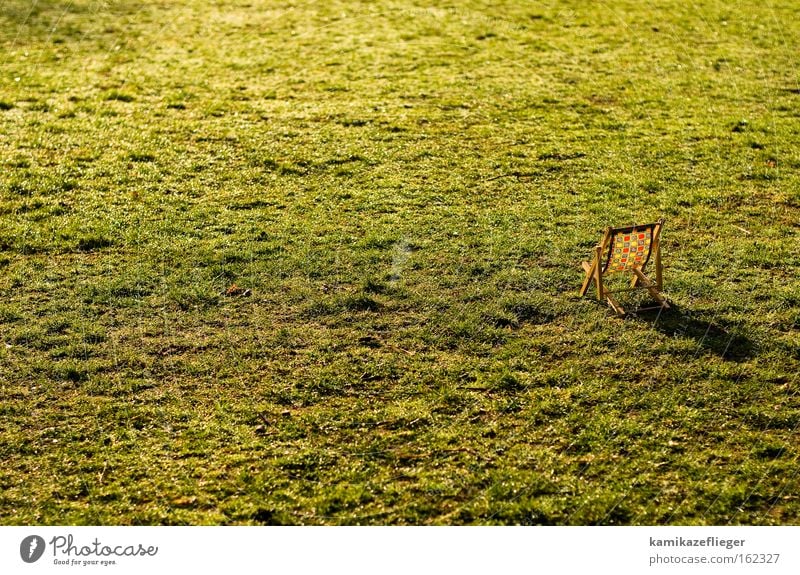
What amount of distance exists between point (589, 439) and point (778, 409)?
1509 millimetres

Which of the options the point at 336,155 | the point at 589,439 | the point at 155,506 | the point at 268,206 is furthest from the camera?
the point at 336,155

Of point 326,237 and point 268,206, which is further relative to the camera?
point 268,206

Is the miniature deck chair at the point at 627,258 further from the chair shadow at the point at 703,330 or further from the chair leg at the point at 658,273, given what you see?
the chair shadow at the point at 703,330

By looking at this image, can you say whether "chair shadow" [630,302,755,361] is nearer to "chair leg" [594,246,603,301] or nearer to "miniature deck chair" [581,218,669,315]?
"miniature deck chair" [581,218,669,315]

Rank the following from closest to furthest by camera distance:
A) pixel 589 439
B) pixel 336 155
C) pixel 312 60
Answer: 1. pixel 589 439
2. pixel 336 155
3. pixel 312 60

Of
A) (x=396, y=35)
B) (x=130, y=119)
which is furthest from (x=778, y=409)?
(x=396, y=35)

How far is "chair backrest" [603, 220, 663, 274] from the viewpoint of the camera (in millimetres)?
7449

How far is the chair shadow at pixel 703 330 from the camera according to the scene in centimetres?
720

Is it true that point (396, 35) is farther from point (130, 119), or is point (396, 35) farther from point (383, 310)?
point (383, 310)

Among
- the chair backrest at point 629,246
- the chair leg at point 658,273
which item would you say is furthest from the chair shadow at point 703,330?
the chair backrest at point 629,246

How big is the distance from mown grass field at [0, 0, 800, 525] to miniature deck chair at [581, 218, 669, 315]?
19 centimetres

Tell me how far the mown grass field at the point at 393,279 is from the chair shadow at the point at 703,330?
0.03 m

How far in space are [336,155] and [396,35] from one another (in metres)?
4.63

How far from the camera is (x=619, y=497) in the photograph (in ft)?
19.2
